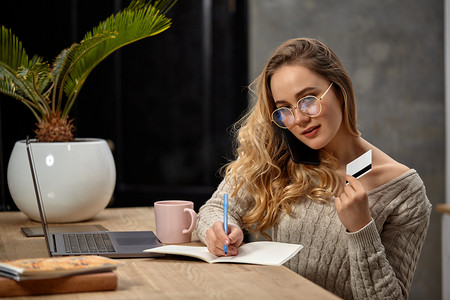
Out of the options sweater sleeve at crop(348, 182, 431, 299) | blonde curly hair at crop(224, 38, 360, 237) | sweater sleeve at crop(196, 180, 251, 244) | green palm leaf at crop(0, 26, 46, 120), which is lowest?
sweater sleeve at crop(348, 182, 431, 299)

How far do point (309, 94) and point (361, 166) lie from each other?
0.91 feet

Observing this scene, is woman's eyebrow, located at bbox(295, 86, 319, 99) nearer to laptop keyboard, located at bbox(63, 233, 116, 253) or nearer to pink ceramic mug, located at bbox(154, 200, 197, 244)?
pink ceramic mug, located at bbox(154, 200, 197, 244)

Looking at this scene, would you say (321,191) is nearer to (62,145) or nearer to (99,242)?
(99,242)

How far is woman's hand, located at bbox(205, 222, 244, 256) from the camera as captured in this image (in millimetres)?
1365

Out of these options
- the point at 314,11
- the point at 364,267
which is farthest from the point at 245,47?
the point at 364,267

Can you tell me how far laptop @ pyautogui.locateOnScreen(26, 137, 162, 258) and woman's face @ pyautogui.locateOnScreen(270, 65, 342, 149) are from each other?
1.58 ft

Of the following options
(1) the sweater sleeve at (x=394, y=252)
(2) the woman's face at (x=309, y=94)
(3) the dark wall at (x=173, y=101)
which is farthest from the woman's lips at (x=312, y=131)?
(3) the dark wall at (x=173, y=101)

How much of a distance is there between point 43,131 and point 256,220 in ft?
2.38

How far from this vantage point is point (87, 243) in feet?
4.83

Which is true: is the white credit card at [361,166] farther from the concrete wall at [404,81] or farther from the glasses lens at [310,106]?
the concrete wall at [404,81]

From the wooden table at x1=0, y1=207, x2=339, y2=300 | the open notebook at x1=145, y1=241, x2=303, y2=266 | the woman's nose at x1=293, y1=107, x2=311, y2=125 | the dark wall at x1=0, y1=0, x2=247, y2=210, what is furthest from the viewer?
the dark wall at x1=0, y1=0, x2=247, y2=210

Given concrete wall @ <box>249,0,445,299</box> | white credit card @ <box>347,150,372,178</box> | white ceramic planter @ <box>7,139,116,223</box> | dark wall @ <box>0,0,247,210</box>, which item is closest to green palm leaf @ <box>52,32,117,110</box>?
white ceramic planter @ <box>7,139,116,223</box>

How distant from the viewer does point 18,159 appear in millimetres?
1850

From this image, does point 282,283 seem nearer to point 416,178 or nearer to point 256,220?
point 256,220
